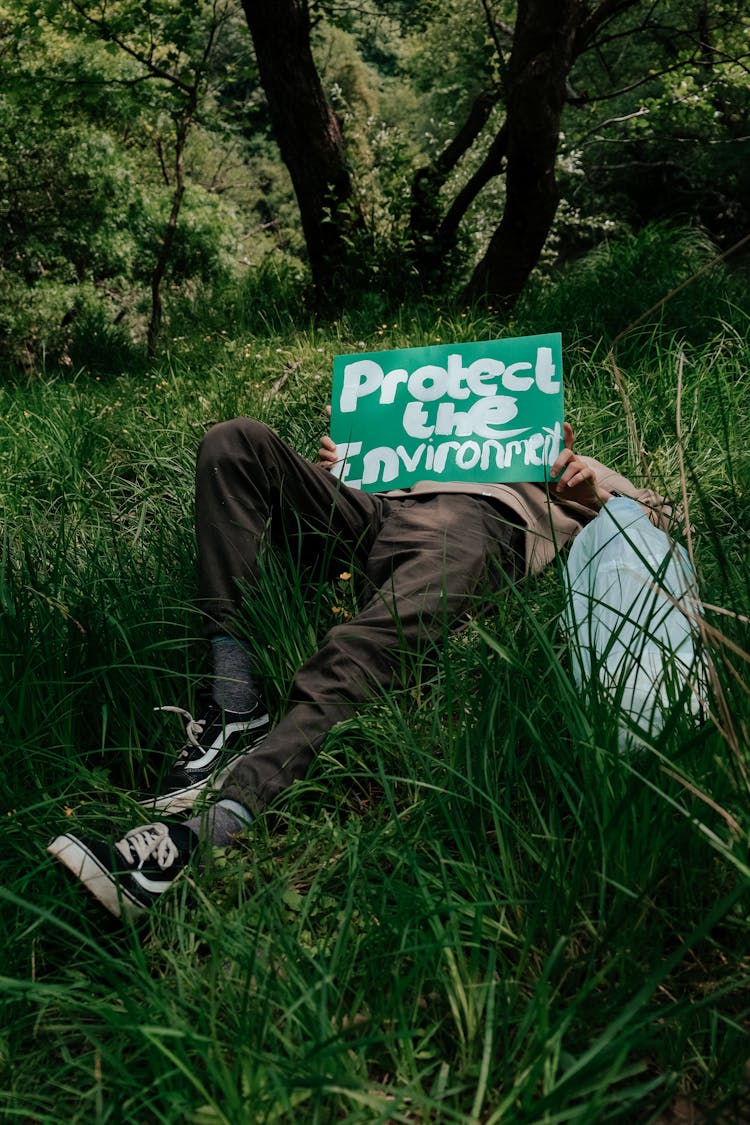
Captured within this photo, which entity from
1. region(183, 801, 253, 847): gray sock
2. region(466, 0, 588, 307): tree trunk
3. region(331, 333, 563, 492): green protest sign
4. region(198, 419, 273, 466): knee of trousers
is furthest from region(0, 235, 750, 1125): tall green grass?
region(466, 0, 588, 307): tree trunk

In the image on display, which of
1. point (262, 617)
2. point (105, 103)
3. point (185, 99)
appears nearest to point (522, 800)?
point (262, 617)

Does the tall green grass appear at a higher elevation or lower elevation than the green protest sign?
lower

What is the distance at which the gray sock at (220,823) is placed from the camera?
168cm

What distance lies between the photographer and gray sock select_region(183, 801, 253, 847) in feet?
5.51

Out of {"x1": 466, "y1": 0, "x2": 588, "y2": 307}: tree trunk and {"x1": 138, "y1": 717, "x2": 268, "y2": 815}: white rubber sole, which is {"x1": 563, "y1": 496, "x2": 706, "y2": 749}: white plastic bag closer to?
{"x1": 138, "y1": 717, "x2": 268, "y2": 815}: white rubber sole

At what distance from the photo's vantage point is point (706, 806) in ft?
4.50

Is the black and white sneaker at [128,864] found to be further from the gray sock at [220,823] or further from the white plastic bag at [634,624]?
the white plastic bag at [634,624]

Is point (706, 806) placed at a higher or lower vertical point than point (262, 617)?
lower

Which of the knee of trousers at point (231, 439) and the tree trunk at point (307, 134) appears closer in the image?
the knee of trousers at point (231, 439)

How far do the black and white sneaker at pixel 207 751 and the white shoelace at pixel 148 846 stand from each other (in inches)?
5.6

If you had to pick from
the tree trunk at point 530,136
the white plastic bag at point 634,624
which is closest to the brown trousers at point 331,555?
the white plastic bag at point 634,624

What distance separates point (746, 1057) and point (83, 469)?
3.05 meters

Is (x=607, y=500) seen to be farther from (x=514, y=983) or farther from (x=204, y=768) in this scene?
(x=514, y=983)

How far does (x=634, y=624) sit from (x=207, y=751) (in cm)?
95
